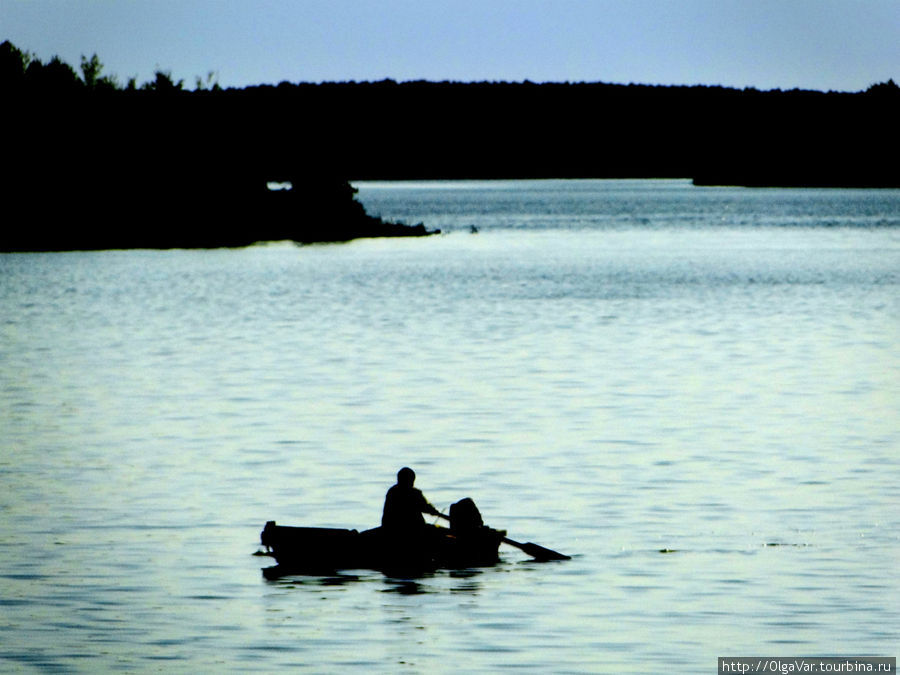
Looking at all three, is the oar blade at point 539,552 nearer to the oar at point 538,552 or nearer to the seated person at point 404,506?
the oar at point 538,552

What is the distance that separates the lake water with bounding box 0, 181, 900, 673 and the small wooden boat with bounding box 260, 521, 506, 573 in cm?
34

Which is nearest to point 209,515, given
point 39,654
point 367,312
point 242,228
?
point 39,654

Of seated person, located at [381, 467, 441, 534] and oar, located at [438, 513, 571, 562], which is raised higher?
seated person, located at [381, 467, 441, 534]

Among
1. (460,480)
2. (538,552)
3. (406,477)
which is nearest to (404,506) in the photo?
(406,477)

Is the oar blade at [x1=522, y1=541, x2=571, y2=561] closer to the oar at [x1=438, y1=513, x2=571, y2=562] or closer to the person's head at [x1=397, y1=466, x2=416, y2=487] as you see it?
the oar at [x1=438, y1=513, x2=571, y2=562]

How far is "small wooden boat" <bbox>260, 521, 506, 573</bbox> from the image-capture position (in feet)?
73.8

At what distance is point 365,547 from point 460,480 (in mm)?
7872

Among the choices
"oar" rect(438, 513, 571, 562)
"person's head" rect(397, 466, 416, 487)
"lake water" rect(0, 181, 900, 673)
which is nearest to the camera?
"lake water" rect(0, 181, 900, 673)

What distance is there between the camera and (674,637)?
760 inches

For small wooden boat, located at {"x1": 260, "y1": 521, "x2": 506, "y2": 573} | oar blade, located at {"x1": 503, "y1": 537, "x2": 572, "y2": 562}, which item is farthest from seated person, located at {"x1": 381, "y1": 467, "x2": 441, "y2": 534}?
oar blade, located at {"x1": 503, "y1": 537, "x2": 572, "y2": 562}

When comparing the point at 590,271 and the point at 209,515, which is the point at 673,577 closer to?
the point at 209,515

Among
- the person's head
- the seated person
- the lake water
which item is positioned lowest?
the lake water

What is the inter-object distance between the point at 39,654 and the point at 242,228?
118951 millimetres

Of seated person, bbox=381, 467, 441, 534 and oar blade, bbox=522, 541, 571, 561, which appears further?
oar blade, bbox=522, 541, 571, 561
